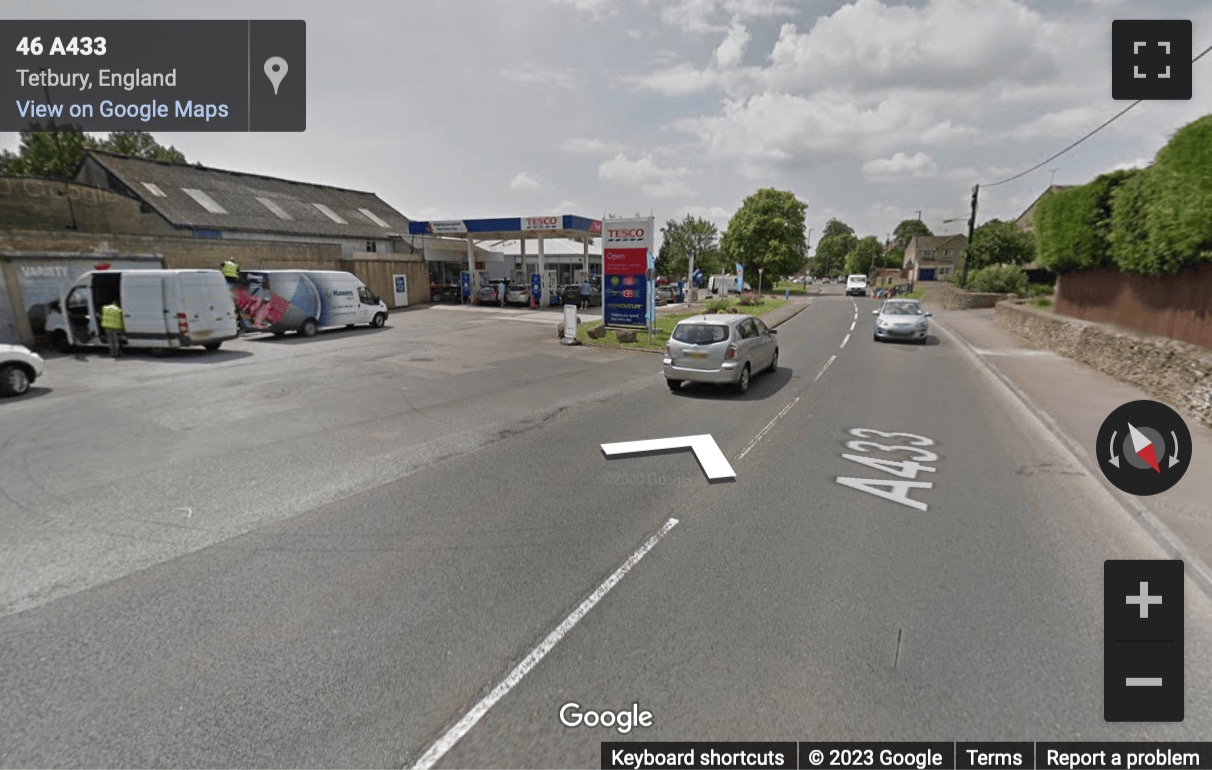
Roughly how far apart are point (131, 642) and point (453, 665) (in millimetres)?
2098

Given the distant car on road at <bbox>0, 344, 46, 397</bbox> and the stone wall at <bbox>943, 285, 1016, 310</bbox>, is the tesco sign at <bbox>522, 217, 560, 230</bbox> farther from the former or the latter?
the stone wall at <bbox>943, 285, 1016, 310</bbox>

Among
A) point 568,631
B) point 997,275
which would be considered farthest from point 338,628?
point 997,275

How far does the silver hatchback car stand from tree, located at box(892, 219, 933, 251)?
12019 cm

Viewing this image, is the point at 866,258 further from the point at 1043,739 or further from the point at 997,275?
the point at 1043,739

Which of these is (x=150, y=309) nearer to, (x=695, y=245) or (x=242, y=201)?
(x=242, y=201)

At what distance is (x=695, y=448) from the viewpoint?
661 centimetres

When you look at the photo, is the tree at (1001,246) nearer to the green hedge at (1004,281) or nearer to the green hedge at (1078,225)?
the green hedge at (1004,281)

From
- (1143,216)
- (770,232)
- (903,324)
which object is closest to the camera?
(1143,216)

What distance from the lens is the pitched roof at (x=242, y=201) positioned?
25.0 metres

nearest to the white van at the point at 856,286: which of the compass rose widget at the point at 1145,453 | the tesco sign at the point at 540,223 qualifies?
the tesco sign at the point at 540,223

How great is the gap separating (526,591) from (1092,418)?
380 inches

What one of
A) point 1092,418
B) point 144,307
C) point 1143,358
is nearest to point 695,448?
point 1092,418

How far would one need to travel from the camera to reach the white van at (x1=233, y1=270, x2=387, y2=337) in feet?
56.3

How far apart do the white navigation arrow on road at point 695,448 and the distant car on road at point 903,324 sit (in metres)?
12.9
